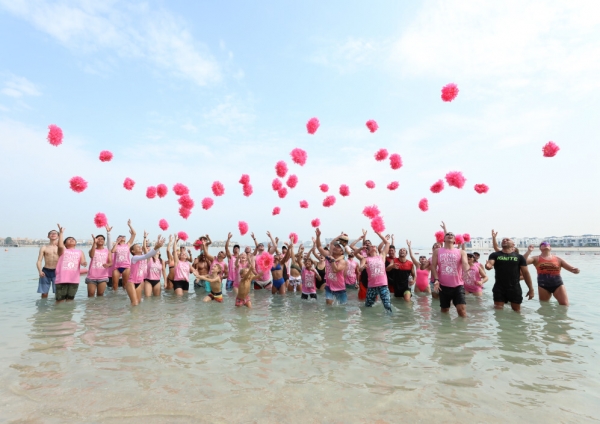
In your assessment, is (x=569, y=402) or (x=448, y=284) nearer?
(x=569, y=402)

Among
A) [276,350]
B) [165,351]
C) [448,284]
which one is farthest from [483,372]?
[165,351]

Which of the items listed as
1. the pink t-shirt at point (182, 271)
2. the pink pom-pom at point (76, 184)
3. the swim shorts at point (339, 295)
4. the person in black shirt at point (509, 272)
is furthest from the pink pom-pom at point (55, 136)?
the person in black shirt at point (509, 272)

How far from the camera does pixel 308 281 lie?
406 inches

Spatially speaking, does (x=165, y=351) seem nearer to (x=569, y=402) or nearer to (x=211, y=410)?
(x=211, y=410)

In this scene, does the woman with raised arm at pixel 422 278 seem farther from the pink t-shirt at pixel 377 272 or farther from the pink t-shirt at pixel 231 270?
the pink t-shirt at pixel 231 270

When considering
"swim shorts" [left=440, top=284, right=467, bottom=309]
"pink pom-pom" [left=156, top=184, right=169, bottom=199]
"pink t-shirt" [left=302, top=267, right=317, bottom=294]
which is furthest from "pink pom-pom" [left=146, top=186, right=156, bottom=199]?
"swim shorts" [left=440, top=284, right=467, bottom=309]

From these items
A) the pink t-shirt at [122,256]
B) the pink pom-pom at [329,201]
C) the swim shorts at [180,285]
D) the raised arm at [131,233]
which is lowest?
the swim shorts at [180,285]

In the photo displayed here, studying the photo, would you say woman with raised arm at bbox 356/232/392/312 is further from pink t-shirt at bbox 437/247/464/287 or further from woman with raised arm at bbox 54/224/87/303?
woman with raised arm at bbox 54/224/87/303

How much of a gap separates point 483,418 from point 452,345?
2.42 meters

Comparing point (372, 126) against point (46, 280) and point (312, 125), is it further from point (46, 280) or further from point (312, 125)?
point (46, 280)

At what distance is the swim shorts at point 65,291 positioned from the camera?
9188mm

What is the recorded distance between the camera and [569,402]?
3.66m

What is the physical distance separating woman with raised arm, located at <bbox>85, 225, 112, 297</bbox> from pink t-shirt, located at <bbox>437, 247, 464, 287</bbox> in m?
9.50

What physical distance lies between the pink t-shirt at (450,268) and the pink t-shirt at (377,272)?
1297mm
